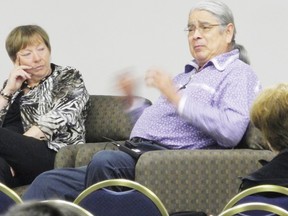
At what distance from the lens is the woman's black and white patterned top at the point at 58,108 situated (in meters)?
3.78

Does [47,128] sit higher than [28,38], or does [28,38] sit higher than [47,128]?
[28,38]

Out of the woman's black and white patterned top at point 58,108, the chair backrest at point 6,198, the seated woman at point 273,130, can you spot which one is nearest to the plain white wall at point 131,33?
the woman's black and white patterned top at point 58,108

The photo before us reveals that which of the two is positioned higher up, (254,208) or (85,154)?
(254,208)

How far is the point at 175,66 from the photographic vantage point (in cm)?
443

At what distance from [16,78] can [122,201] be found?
174 cm

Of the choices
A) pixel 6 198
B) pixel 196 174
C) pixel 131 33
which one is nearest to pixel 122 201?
pixel 6 198

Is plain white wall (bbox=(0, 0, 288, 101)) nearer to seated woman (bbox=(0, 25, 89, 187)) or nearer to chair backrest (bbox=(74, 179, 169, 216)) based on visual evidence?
seated woman (bbox=(0, 25, 89, 187))

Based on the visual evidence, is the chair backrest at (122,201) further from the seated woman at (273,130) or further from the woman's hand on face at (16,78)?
the woman's hand on face at (16,78)

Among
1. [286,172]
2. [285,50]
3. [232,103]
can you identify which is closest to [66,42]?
[285,50]

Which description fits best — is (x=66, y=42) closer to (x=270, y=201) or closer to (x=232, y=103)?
(x=232, y=103)

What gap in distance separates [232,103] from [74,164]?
863 millimetres

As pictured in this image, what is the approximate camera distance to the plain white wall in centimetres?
431

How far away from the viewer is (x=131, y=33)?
14.7ft

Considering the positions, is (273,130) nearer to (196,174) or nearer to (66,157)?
(196,174)
